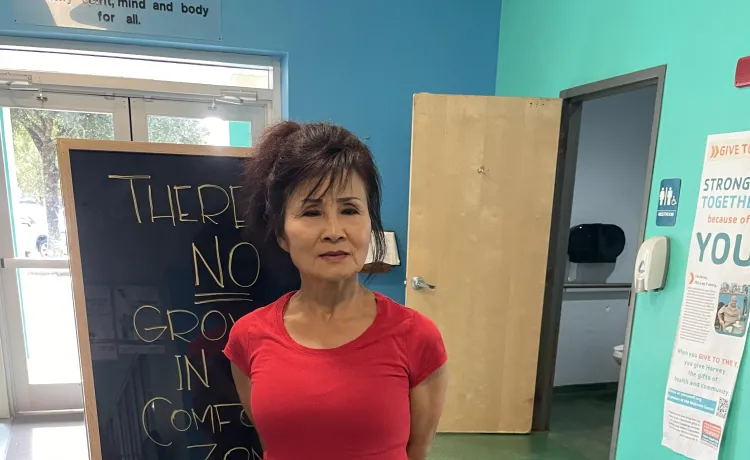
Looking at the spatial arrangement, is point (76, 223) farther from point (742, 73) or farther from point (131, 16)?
point (742, 73)

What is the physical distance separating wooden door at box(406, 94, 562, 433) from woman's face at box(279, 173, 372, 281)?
152cm

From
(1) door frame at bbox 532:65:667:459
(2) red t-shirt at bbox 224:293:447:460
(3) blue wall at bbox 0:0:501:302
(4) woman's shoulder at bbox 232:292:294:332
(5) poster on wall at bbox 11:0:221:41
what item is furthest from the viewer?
(3) blue wall at bbox 0:0:501:302

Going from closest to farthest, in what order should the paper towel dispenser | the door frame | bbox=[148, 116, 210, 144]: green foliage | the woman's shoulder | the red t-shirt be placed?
1. the red t-shirt
2. the woman's shoulder
3. the door frame
4. bbox=[148, 116, 210, 144]: green foliage
5. the paper towel dispenser

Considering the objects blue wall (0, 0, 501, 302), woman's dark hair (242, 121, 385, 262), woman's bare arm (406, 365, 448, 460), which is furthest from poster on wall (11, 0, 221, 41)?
woman's bare arm (406, 365, 448, 460)

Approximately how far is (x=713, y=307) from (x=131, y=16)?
2.85 meters

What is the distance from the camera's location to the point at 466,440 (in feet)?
8.36

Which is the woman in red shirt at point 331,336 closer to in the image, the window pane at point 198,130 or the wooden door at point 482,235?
the wooden door at point 482,235

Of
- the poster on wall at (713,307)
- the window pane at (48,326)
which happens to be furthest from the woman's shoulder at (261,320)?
the window pane at (48,326)

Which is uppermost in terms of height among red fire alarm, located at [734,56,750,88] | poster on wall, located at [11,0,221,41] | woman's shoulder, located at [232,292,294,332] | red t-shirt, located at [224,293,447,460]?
poster on wall, located at [11,0,221,41]

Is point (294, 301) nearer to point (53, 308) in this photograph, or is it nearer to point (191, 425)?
point (191, 425)

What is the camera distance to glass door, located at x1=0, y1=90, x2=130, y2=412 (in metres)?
2.46

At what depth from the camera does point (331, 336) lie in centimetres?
90

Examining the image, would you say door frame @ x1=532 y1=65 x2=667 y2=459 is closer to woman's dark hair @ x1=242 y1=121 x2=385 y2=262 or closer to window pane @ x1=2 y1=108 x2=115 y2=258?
woman's dark hair @ x1=242 y1=121 x2=385 y2=262

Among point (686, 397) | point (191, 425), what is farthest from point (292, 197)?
point (686, 397)
